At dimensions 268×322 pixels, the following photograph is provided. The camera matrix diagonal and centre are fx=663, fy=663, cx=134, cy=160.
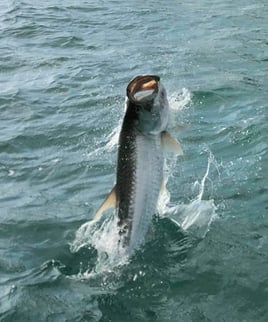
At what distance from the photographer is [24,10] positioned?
2145 centimetres

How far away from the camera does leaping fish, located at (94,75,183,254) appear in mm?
5180

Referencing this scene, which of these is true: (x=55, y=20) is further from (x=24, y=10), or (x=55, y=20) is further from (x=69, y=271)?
(x=69, y=271)

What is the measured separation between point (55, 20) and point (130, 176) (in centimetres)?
1505

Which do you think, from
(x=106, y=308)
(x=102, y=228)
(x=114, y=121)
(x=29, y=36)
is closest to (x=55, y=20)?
(x=29, y=36)

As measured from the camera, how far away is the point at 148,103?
5.20 metres

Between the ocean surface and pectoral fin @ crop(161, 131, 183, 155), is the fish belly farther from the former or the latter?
the ocean surface

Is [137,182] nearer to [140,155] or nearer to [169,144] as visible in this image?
[140,155]

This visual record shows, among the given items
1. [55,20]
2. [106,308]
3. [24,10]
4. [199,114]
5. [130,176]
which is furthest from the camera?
[24,10]

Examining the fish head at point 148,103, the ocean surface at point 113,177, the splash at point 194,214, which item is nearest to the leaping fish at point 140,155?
the fish head at point 148,103

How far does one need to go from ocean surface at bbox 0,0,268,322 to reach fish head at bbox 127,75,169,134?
844 mm

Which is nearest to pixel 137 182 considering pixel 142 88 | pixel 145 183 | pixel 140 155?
pixel 145 183

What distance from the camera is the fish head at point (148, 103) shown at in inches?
199

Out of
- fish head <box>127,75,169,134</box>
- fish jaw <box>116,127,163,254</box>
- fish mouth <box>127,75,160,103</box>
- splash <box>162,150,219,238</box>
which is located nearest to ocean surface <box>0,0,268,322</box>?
splash <box>162,150,219,238</box>

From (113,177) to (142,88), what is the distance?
12.7 feet
